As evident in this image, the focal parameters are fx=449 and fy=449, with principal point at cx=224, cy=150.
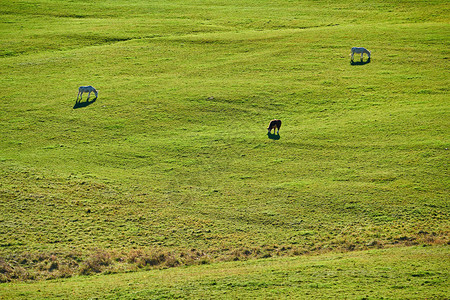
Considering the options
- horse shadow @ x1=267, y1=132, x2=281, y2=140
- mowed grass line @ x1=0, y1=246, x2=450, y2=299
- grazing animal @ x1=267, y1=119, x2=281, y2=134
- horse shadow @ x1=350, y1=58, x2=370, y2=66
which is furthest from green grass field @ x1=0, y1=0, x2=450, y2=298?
grazing animal @ x1=267, y1=119, x2=281, y2=134

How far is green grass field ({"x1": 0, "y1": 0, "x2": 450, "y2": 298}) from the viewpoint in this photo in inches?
922

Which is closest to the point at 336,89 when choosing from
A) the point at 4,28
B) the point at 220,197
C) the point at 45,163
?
the point at 220,197

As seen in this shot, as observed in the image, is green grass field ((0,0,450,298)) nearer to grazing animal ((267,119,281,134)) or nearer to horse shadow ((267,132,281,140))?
horse shadow ((267,132,281,140))

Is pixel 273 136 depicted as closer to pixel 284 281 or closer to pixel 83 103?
pixel 284 281

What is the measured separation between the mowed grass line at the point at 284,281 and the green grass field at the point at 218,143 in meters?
0.43

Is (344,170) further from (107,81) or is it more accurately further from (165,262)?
(107,81)

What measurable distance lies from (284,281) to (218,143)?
54.1 feet

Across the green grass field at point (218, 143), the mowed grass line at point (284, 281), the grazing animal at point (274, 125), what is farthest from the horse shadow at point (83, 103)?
the mowed grass line at point (284, 281)

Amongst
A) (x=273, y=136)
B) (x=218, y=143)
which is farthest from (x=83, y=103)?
(x=273, y=136)

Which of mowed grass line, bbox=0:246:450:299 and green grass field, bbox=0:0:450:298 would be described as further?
green grass field, bbox=0:0:450:298

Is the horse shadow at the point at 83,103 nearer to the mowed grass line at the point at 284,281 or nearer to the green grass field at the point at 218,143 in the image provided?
the green grass field at the point at 218,143

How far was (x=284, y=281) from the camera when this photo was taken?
64.4 ft

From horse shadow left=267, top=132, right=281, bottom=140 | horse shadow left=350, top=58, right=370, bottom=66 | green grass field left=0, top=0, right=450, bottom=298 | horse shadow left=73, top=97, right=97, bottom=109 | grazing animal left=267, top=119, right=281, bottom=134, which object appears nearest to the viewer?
green grass field left=0, top=0, right=450, bottom=298

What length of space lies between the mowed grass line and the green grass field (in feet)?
1.40
